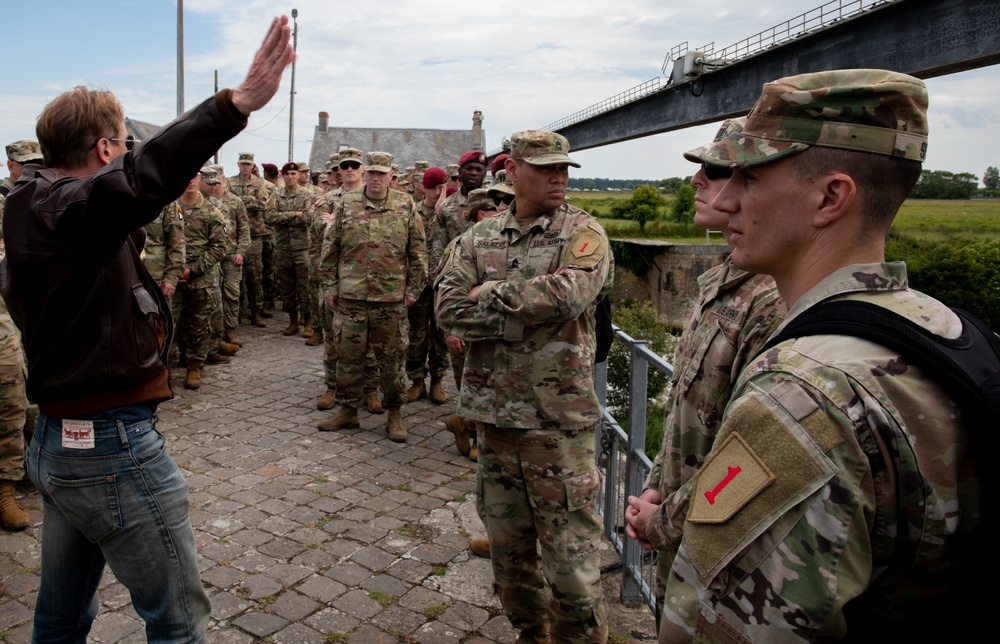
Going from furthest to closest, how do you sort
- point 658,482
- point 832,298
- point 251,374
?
point 251,374, point 658,482, point 832,298

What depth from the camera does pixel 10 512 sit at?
Result: 4609 millimetres

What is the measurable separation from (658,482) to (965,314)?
1.14 meters

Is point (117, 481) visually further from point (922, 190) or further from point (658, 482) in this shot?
point (922, 190)

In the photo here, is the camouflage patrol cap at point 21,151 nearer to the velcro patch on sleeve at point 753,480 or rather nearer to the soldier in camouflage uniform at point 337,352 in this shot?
the soldier in camouflage uniform at point 337,352

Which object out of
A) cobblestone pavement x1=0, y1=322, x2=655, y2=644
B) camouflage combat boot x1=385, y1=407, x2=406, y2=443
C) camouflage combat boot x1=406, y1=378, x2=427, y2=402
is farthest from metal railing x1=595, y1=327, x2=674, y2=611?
camouflage combat boot x1=406, y1=378, x2=427, y2=402

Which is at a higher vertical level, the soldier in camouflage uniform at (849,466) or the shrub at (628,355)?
the soldier in camouflage uniform at (849,466)

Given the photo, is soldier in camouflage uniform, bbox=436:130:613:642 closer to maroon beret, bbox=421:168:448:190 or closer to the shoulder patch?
the shoulder patch

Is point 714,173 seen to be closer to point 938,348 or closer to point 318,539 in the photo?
point 938,348

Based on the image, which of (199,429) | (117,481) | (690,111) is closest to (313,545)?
(117,481)

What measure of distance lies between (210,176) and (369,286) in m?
4.28

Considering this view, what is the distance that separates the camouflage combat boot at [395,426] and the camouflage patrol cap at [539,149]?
3841mm

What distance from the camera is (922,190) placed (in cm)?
3659

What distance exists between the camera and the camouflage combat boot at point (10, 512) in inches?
181

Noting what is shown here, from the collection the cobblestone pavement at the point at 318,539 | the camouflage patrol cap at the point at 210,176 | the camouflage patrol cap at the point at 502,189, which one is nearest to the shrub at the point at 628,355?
the cobblestone pavement at the point at 318,539
